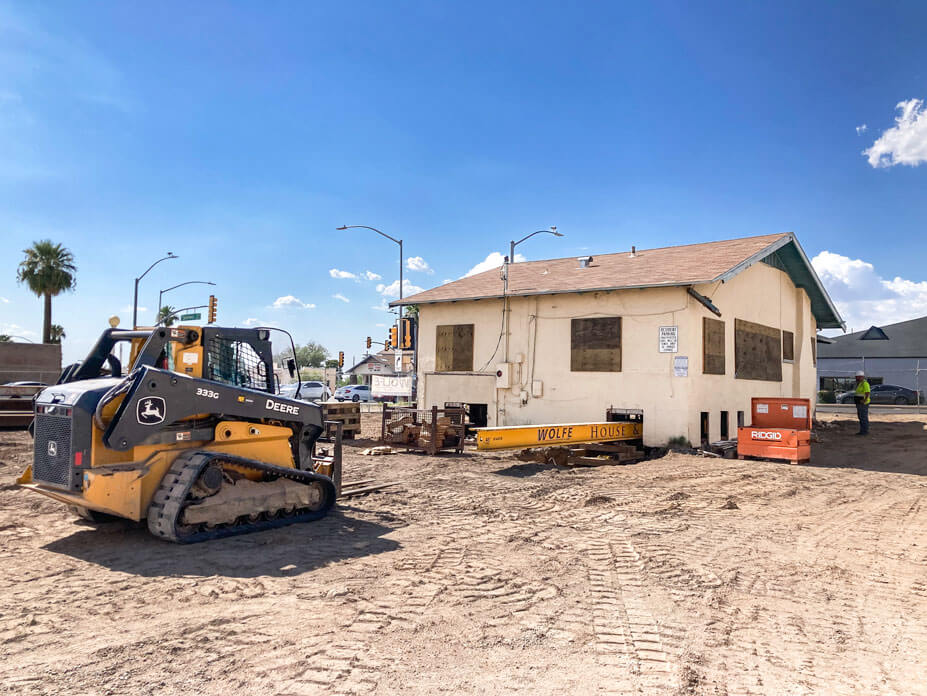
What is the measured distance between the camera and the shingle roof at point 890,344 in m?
47.7

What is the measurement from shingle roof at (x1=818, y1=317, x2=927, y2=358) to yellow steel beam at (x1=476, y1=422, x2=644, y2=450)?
40.1 meters

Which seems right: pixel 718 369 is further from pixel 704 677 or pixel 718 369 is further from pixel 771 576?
pixel 704 677

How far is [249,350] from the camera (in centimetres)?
838

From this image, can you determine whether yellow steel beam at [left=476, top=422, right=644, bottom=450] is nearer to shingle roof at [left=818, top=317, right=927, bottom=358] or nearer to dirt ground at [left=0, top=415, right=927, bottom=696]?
dirt ground at [left=0, top=415, right=927, bottom=696]

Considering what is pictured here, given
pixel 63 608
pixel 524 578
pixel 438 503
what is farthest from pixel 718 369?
pixel 63 608

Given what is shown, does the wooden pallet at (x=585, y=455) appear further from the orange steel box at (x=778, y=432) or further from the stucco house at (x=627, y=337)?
the orange steel box at (x=778, y=432)

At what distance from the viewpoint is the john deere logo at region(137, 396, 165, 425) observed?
22.1ft

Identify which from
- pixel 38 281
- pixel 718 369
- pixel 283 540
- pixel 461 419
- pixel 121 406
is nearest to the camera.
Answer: pixel 121 406

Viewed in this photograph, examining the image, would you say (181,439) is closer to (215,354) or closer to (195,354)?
(195,354)

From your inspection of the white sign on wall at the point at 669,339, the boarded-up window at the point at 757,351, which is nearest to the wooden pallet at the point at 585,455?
the white sign on wall at the point at 669,339

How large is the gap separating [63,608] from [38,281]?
163 ft

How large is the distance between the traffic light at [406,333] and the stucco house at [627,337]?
9.21 feet

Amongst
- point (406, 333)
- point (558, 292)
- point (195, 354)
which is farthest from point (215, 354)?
point (406, 333)

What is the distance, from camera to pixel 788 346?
2339 centimetres
